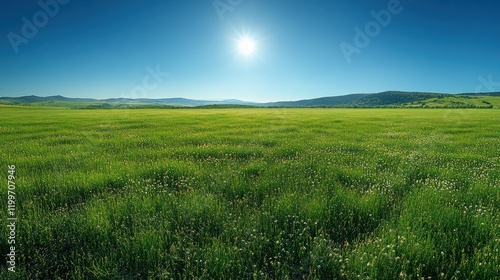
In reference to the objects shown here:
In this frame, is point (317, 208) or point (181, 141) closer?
point (317, 208)

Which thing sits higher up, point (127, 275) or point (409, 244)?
point (409, 244)

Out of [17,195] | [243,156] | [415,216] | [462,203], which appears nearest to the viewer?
[415,216]

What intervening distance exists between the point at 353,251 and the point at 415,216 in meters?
1.88

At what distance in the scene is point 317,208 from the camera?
16.9 feet

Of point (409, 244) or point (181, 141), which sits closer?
point (409, 244)

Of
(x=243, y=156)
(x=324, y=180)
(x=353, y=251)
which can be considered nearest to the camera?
(x=353, y=251)

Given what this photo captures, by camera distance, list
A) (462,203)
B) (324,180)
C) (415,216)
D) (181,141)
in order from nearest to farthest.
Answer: (415,216), (462,203), (324,180), (181,141)

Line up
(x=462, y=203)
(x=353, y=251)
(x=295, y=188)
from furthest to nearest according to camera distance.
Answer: (x=295, y=188) → (x=462, y=203) → (x=353, y=251)

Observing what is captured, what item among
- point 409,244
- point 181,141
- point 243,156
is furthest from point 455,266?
point 181,141

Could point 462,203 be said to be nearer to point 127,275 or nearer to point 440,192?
point 440,192

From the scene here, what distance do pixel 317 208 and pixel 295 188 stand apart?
1.34 meters

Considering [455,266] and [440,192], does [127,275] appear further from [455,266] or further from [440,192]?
[440,192]

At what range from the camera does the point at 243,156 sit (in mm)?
10828

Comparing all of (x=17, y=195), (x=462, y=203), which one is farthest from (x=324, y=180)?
(x=17, y=195)
